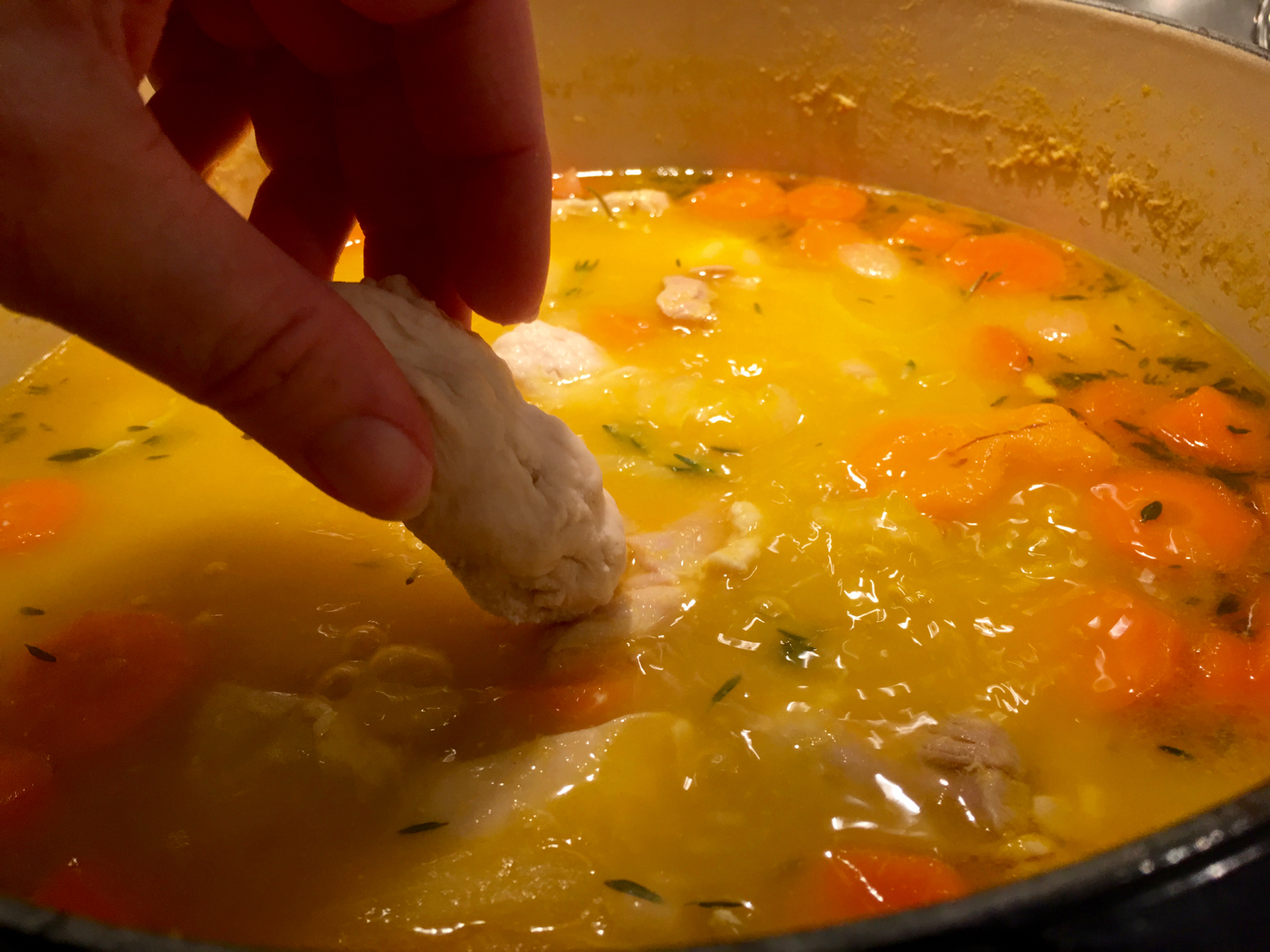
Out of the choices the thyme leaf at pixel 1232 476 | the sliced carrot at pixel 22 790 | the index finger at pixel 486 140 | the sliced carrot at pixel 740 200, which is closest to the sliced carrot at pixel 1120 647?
the thyme leaf at pixel 1232 476

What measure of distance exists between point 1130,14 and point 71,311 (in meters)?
2.60

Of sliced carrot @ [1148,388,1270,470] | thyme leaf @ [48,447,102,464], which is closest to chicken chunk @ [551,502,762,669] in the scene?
sliced carrot @ [1148,388,1270,470]

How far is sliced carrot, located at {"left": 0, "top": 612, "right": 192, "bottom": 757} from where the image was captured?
5.13 feet

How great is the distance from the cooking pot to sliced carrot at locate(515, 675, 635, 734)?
5.82 feet

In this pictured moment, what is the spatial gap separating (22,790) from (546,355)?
1.35m

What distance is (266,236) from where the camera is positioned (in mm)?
1349

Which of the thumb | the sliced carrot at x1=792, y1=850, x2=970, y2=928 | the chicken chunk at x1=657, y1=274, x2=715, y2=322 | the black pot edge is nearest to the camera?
the thumb

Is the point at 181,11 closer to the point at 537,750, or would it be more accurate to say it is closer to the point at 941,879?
the point at 537,750

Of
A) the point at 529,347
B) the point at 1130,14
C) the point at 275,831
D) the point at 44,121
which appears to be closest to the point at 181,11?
the point at 529,347

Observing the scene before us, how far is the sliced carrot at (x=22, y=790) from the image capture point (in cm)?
143

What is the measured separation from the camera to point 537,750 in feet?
4.75

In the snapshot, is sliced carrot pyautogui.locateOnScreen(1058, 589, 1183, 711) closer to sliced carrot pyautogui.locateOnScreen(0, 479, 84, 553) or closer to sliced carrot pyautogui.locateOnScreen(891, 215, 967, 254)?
sliced carrot pyautogui.locateOnScreen(891, 215, 967, 254)

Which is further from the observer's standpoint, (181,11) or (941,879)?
(181,11)

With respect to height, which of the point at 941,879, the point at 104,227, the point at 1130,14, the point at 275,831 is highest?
the point at 1130,14
